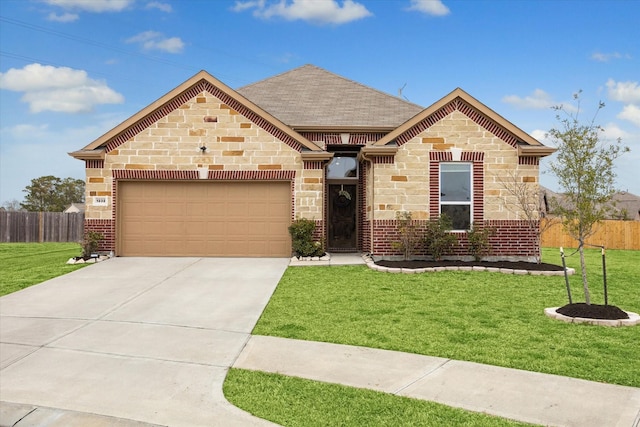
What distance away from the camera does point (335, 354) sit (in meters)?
6.85

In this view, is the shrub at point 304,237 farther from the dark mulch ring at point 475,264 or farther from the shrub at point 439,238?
the shrub at point 439,238

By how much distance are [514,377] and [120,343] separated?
520 centimetres

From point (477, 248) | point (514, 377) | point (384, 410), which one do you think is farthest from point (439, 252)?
point (384, 410)

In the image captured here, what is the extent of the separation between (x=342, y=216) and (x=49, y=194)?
51.0 meters

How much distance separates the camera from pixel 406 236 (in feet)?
51.7

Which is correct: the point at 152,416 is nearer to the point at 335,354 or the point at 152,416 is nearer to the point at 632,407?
the point at 335,354

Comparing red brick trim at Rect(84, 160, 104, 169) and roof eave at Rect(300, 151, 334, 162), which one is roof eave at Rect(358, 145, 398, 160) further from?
red brick trim at Rect(84, 160, 104, 169)

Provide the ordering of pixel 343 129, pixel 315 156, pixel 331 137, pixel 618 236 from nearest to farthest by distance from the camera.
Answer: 1. pixel 315 156
2. pixel 343 129
3. pixel 331 137
4. pixel 618 236

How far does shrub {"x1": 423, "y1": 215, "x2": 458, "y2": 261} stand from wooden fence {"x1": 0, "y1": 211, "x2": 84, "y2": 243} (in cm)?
2278

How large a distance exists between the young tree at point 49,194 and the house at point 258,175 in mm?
47277

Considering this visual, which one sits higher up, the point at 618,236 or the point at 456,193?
the point at 456,193

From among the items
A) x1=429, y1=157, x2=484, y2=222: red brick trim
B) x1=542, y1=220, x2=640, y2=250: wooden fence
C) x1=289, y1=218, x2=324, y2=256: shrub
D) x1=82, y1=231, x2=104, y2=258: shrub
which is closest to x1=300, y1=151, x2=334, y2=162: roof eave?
x1=289, y1=218, x2=324, y2=256: shrub

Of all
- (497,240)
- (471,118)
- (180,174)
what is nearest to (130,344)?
(180,174)

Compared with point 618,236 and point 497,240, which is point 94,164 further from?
point 618,236
